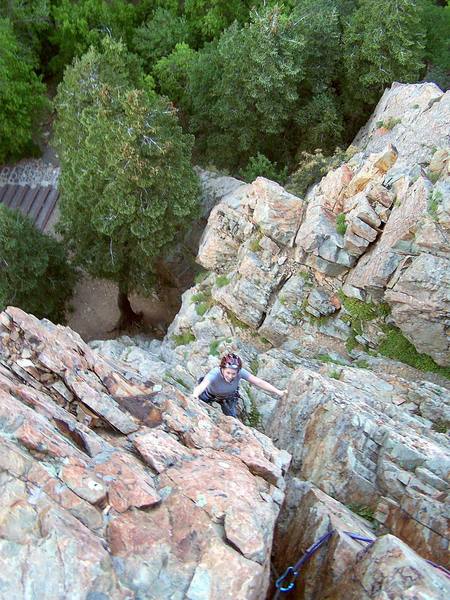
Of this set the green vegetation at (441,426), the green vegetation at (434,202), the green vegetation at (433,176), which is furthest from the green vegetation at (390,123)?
the green vegetation at (441,426)

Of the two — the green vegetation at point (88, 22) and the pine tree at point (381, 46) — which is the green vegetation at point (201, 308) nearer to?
the pine tree at point (381, 46)

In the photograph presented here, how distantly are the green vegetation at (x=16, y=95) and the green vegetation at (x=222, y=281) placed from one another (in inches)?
667

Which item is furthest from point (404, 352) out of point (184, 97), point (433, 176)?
point (184, 97)

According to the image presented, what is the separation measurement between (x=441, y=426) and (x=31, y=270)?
16.8 meters

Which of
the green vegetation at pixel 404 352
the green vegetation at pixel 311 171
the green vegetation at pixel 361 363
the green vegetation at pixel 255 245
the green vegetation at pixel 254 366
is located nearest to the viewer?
the green vegetation at pixel 404 352

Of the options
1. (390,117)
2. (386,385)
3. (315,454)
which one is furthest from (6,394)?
(390,117)

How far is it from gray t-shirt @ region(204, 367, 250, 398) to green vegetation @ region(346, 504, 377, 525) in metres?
3.39

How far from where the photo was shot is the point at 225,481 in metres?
8.10

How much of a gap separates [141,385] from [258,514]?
14.0ft

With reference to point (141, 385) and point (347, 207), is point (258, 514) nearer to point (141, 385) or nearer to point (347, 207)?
point (141, 385)

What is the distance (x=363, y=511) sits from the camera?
1059 centimetres

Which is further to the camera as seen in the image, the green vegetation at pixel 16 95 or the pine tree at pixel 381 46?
the green vegetation at pixel 16 95

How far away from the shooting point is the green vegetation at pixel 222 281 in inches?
768

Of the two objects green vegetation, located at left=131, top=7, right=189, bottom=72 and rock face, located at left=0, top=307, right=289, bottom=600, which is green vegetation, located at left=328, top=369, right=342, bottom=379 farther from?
green vegetation, located at left=131, top=7, right=189, bottom=72
